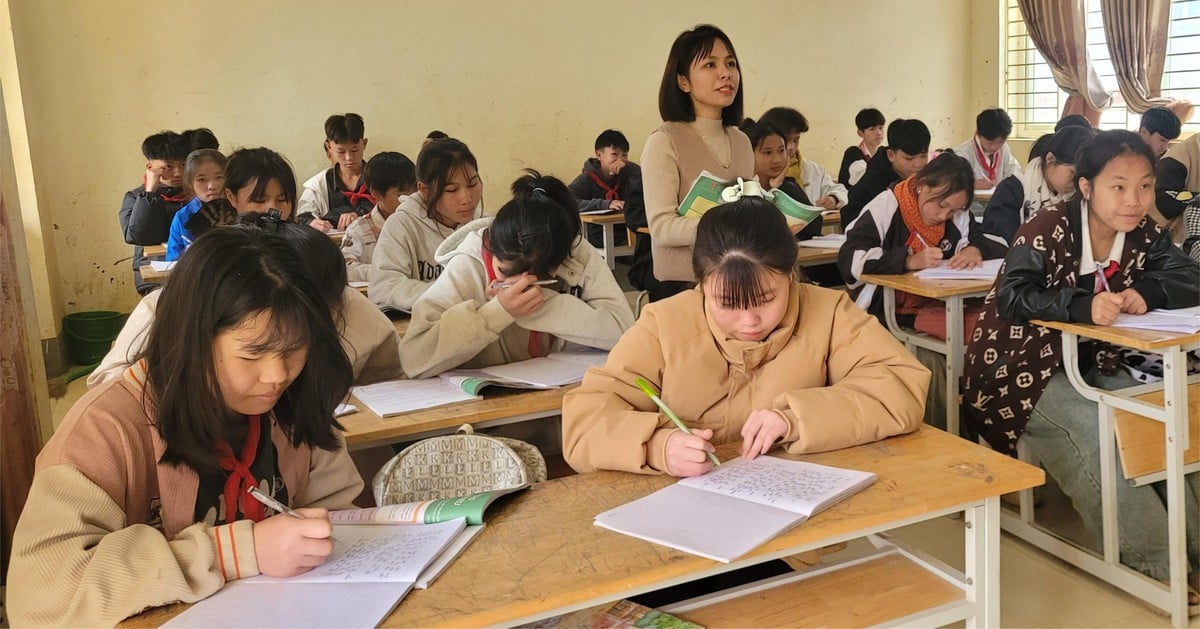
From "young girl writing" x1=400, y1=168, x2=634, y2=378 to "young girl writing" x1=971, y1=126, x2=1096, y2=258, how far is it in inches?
89.0

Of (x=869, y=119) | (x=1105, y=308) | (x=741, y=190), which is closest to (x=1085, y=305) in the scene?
(x=1105, y=308)

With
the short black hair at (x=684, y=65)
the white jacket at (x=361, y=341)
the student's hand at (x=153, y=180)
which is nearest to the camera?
the white jacket at (x=361, y=341)

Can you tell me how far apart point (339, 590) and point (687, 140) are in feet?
7.52

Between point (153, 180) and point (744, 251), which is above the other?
point (153, 180)

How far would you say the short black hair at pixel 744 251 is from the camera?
1.68 meters

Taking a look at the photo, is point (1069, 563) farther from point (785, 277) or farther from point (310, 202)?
point (310, 202)

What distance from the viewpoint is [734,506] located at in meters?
1.37

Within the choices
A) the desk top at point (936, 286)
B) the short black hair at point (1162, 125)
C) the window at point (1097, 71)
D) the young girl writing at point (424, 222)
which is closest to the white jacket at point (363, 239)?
the young girl writing at point (424, 222)

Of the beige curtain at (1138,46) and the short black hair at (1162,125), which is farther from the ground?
the beige curtain at (1138,46)

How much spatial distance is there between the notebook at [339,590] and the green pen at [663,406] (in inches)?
16.1

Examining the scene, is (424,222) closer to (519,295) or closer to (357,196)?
(519,295)

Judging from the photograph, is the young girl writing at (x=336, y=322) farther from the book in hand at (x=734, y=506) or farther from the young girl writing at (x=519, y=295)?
the book in hand at (x=734, y=506)

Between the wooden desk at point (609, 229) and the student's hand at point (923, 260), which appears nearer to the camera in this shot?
the student's hand at point (923, 260)

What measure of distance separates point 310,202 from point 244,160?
9.77ft
